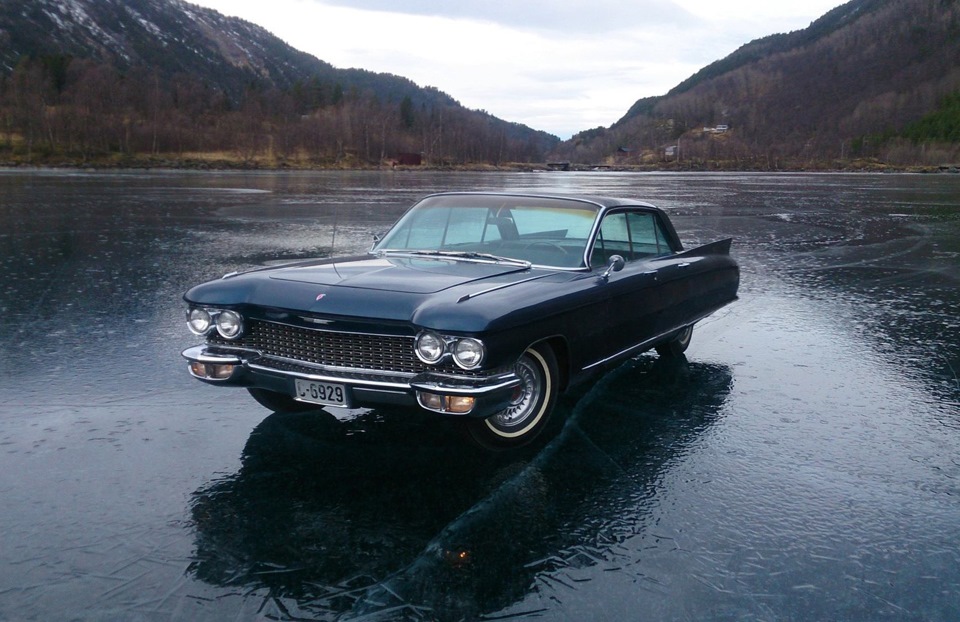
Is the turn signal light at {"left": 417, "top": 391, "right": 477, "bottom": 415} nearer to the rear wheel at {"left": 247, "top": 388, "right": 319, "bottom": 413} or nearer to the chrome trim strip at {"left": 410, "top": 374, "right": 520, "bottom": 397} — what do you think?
the chrome trim strip at {"left": 410, "top": 374, "right": 520, "bottom": 397}

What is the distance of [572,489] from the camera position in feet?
13.7

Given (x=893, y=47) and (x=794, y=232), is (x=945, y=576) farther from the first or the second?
(x=893, y=47)

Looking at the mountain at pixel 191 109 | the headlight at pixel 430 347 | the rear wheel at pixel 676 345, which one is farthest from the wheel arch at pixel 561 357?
the mountain at pixel 191 109

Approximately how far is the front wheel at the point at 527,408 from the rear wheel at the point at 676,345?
235 centimetres

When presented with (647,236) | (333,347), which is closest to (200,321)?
(333,347)

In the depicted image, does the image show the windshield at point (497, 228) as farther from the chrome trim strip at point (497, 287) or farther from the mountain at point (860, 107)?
the mountain at point (860, 107)

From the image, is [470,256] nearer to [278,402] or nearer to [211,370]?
[278,402]

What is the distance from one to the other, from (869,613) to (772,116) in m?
203

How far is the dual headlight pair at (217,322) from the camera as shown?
15.4ft

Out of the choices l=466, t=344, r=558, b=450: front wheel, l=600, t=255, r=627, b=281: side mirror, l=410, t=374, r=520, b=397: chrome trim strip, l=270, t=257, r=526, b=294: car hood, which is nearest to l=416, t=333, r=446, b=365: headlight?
l=410, t=374, r=520, b=397: chrome trim strip

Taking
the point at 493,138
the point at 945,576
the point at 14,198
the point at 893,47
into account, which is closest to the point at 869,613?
the point at 945,576

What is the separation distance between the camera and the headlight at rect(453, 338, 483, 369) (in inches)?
163

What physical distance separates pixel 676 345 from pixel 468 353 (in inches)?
128

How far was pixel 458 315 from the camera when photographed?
162 inches
